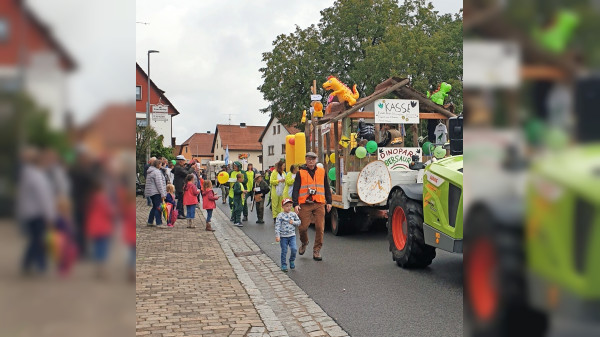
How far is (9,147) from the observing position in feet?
2.29

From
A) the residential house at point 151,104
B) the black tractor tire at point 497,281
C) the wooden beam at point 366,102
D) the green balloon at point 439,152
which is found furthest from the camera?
the wooden beam at point 366,102

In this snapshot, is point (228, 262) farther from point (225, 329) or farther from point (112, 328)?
point (112, 328)

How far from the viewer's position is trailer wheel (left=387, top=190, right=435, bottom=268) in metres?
7.19

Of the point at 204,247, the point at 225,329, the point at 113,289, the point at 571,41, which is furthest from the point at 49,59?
the point at 204,247

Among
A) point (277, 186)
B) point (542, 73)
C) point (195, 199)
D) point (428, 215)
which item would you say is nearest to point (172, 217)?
point (195, 199)

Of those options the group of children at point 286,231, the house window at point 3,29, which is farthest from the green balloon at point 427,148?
the house window at point 3,29

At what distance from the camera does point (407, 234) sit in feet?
24.0

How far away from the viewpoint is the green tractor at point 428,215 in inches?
190

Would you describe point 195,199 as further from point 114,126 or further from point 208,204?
point 114,126

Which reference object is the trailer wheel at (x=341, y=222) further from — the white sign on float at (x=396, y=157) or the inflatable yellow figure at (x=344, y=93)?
the inflatable yellow figure at (x=344, y=93)

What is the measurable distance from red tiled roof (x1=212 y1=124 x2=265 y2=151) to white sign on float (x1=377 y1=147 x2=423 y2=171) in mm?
77560

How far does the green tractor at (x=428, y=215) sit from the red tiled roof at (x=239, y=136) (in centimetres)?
8052

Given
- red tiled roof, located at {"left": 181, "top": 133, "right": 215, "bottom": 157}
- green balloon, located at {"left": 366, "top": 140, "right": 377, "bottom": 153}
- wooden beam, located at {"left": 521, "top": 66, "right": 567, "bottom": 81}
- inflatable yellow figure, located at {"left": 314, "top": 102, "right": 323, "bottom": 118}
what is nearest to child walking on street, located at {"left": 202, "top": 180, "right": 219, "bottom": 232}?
inflatable yellow figure, located at {"left": 314, "top": 102, "right": 323, "bottom": 118}

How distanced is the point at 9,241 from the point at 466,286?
629 mm
